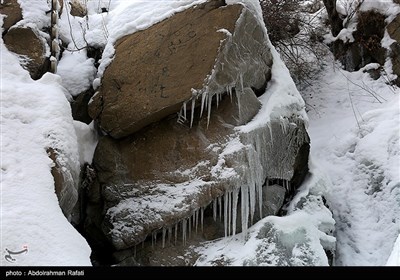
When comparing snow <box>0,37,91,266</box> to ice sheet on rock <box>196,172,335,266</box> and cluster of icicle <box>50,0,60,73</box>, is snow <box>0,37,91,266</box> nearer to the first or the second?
cluster of icicle <box>50,0,60,73</box>

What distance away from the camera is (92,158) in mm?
5078

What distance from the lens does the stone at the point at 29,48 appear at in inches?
196

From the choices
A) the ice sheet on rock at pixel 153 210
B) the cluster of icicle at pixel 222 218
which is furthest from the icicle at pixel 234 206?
the ice sheet on rock at pixel 153 210

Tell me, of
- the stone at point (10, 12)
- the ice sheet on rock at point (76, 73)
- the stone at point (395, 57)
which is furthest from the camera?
the stone at point (395, 57)

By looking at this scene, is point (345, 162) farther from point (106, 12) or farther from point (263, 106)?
point (106, 12)

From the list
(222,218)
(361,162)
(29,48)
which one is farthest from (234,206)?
(29,48)

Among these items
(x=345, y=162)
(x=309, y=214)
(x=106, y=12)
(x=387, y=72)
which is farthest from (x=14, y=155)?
(x=387, y=72)

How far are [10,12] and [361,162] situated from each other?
4407 millimetres

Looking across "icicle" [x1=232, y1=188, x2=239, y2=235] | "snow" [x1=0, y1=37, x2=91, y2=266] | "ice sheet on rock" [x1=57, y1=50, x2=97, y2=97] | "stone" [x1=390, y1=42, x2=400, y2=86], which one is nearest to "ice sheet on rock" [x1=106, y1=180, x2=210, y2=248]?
"icicle" [x1=232, y1=188, x2=239, y2=235]

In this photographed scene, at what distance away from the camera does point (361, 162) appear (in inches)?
223

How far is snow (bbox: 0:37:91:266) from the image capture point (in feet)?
9.45

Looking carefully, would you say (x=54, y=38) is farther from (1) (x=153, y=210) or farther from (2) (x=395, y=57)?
(2) (x=395, y=57)

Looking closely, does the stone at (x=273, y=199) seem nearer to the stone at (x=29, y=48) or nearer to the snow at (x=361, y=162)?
the snow at (x=361, y=162)

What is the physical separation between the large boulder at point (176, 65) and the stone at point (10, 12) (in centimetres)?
116
